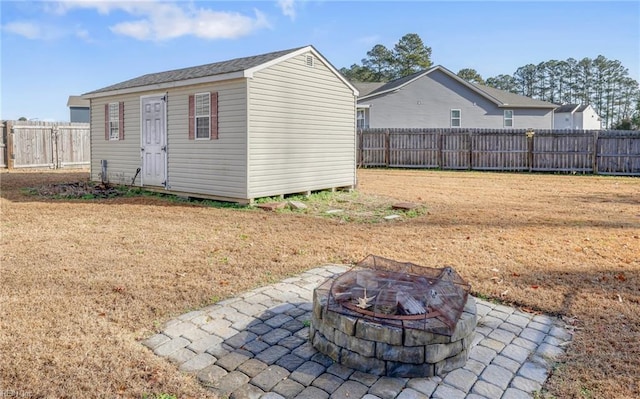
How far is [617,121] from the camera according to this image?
5000 cm

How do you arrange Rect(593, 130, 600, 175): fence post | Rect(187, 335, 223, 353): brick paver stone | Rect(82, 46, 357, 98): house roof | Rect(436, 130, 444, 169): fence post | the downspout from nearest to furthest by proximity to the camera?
Rect(187, 335, 223, 353): brick paver stone
Rect(82, 46, 357, 98): house roof
the downspout
Rect(593, 130, 600, 175): fence post
Rect(436, 130, 444, 169): fence post

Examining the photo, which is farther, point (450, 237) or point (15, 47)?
point (15, 47)

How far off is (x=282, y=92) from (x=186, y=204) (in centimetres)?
314

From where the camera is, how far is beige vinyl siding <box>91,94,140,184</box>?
11.3 metres

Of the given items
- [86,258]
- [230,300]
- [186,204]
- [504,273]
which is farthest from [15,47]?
[504,273]

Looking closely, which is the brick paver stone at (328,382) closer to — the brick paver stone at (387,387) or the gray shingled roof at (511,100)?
the brick paver stone at (387,387)

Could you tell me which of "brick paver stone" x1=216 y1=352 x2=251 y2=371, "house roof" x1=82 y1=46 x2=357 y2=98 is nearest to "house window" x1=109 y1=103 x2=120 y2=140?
"house roof" x1=82 y1=46 x2=357 y2=98

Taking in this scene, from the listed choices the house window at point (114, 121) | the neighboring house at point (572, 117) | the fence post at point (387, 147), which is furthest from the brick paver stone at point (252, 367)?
the neighboring house at point (572, 117)

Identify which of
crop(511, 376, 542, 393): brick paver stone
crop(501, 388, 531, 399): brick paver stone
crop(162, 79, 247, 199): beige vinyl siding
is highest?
crop(162, 79, 247, 199): beige vinyl siding

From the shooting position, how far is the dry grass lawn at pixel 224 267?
270 cm

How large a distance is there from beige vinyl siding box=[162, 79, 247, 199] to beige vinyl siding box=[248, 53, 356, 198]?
240mm

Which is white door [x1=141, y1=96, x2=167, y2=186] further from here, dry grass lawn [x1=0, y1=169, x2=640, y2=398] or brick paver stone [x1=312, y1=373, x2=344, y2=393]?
brick paver stone [x1=312, y1=373, x2=344, y2=393]

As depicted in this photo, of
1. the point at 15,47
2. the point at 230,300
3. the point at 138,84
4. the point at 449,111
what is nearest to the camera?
the point at 230,300

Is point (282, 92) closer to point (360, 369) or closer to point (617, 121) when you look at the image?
point (360, 369)
